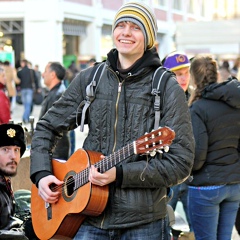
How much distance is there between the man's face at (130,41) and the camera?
2947 mm

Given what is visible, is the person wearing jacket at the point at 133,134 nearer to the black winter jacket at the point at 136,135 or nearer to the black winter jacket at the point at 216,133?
the black winter jacket at the point at 136,135

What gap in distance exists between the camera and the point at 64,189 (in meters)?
3.16

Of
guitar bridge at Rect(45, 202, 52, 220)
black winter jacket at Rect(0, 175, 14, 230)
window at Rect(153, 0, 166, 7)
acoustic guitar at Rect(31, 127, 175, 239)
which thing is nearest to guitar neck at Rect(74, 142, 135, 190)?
acoustic guitar at Rect(31, 127, 175, 239)

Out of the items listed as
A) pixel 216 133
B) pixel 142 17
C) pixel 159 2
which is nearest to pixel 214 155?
pixel 216 133

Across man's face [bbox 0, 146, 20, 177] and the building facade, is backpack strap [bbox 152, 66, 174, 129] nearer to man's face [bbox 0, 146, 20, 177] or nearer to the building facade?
man's face [bbox 0, 146, 20, 177]

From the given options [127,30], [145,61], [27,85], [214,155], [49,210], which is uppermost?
[127,30]

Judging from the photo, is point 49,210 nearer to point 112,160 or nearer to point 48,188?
point 48,188

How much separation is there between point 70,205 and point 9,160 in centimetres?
121

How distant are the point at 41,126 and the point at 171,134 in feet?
Result: 3.00

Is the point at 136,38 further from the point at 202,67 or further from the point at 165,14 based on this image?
the point at 165,14

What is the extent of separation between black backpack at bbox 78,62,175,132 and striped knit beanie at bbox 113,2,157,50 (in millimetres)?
168

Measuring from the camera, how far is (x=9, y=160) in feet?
13.6

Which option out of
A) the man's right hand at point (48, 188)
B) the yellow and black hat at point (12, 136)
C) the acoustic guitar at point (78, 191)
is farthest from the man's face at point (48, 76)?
the man's right hand at point (48, 188)

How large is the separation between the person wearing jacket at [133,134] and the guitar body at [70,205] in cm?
5
